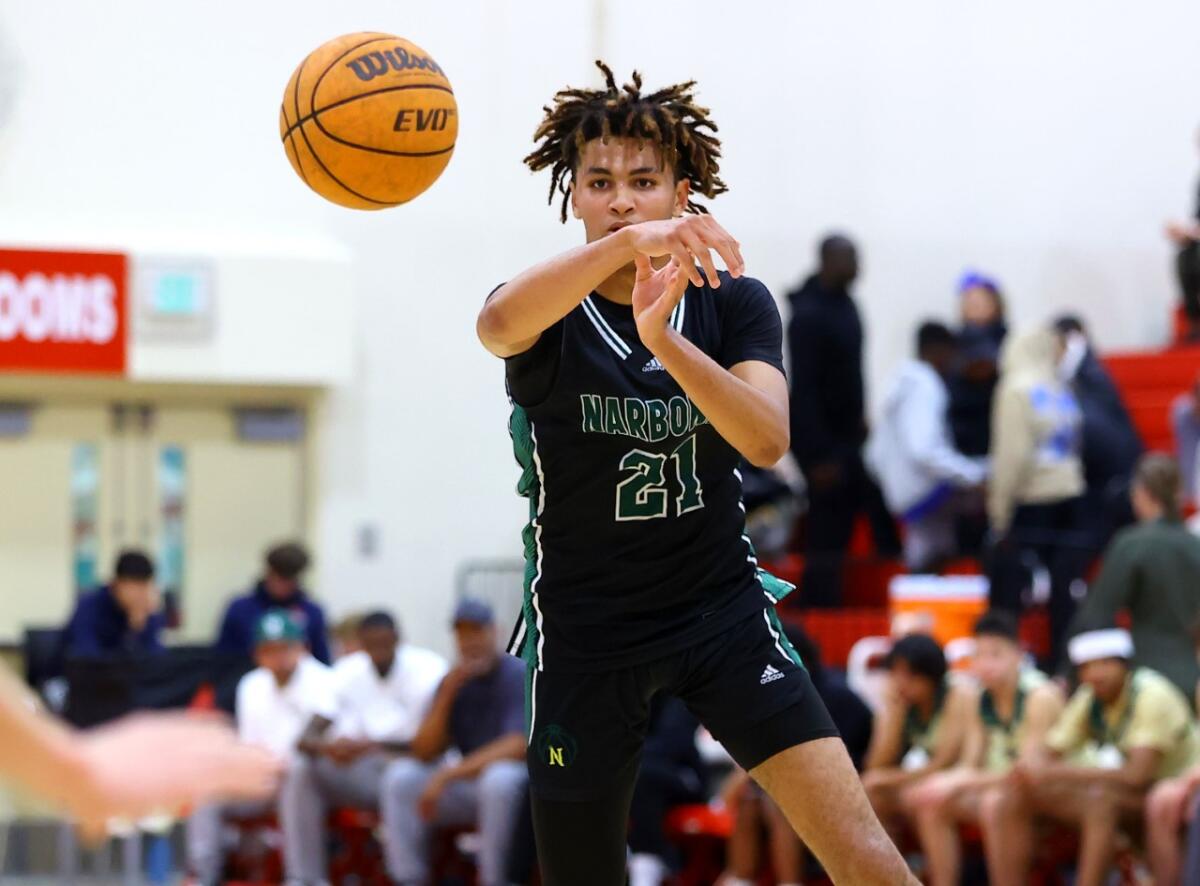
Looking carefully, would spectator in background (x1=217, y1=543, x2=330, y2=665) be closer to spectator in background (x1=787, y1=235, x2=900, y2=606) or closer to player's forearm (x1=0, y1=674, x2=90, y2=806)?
spectator in background (x1=787, y1=235, x2=900, y2=606)

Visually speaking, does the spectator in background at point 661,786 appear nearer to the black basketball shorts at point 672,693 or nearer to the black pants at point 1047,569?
the black pants at point 1047,569

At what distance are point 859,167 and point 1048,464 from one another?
3652mm

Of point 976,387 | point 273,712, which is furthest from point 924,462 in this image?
point 273,712

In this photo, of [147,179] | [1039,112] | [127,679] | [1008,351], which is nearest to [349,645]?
[127,679]

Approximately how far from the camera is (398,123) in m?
4.92

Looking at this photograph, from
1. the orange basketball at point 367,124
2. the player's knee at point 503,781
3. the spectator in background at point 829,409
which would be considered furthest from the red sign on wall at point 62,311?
the orange basketball at point 367,124

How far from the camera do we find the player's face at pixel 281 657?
36.1 ft

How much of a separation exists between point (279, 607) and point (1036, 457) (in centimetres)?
449

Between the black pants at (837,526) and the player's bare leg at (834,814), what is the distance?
27.1 feet

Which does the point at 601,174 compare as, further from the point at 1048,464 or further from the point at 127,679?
the point at 1048,464

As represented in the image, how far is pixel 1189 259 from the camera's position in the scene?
13.7 metres

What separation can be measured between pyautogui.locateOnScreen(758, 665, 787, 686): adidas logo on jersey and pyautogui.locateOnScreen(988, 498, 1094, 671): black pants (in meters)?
6.99

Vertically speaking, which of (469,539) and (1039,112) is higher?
(1039,112)

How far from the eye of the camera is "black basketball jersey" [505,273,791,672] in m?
4.34
